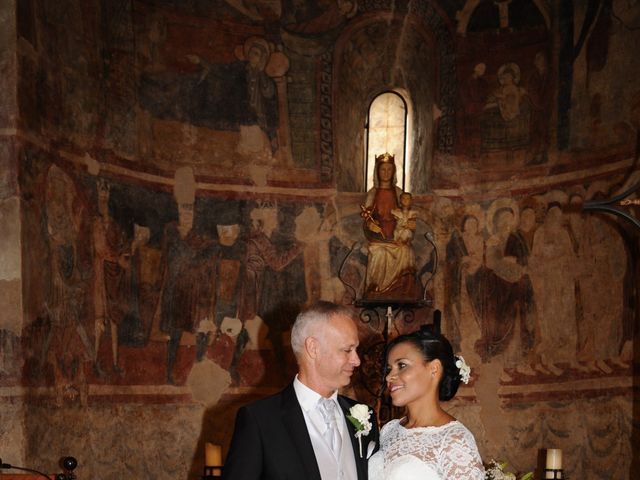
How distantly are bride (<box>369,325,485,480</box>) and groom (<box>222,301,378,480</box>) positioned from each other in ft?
0.72

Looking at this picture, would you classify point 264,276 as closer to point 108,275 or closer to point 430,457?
point 108,275

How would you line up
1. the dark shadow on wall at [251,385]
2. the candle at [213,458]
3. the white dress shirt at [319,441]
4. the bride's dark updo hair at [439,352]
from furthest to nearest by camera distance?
1. the dark shadow on wall at [251,385]
2. the candle at [213,458]
3. the bride's dark updo hair at [439,352]
4. the white dress shirt at [319,441]

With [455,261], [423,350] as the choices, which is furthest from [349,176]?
[423,350]

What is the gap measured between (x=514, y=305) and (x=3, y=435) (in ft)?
20.7

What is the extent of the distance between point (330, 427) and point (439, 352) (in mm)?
739

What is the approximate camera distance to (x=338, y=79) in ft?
39.5

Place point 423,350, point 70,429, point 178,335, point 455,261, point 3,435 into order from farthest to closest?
point 455,261
point 178,335
point 70,429
point 3,435
point 423,350

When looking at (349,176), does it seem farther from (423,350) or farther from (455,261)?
(423,350)

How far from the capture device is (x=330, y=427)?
14.2 ft

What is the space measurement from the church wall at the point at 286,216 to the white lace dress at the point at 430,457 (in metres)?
4.74

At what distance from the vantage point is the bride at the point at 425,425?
4.37 meters

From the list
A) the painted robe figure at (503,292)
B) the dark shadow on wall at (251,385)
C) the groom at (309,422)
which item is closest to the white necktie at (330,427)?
the groom at (309,422)

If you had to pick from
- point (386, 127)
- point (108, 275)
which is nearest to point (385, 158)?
point (386, 127)

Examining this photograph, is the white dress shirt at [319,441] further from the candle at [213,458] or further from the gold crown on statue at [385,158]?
the gold crown on statue at [385,158]
